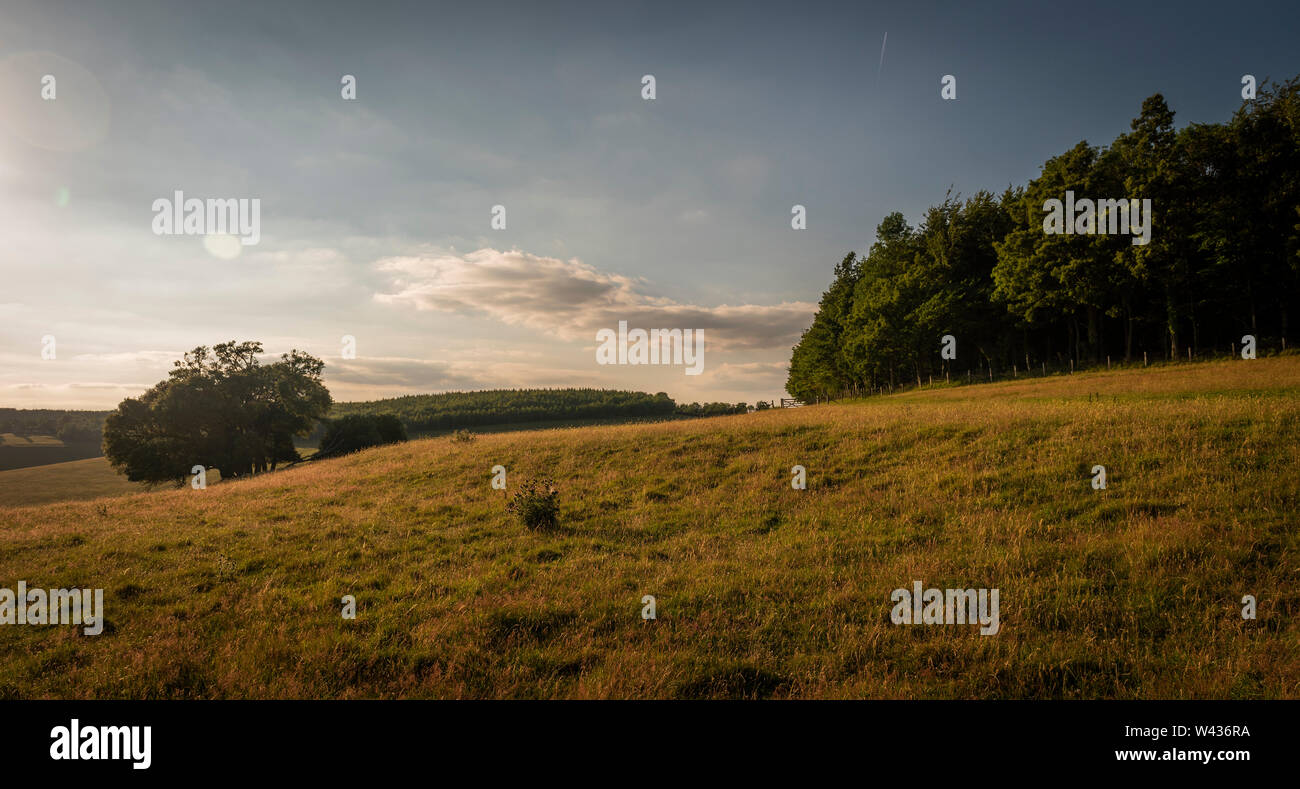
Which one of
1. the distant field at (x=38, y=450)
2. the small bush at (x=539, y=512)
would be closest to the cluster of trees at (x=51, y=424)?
the distant field at (x=38, y=450)

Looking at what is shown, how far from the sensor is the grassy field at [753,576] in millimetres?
6391

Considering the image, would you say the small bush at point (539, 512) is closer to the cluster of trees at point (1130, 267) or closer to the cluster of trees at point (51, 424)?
the cluster of trees at point (1130, 267)

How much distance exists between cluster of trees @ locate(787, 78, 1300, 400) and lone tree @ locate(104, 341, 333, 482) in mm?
68753

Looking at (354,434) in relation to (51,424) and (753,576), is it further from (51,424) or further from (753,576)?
(51,424)

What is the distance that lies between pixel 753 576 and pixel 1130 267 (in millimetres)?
56433

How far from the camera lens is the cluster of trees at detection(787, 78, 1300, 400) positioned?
1778 inches

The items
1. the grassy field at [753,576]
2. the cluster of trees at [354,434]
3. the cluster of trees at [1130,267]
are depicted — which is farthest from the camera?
the cluster of trees at [354,434]

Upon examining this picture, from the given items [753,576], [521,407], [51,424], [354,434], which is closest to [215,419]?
[354,434]

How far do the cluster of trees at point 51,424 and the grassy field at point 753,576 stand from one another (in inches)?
4613

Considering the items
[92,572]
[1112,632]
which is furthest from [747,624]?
[92,572]

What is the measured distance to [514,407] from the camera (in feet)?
444

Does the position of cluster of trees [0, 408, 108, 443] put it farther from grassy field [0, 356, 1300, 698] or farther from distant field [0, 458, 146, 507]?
grassy field [0, 356, 1300, 698]

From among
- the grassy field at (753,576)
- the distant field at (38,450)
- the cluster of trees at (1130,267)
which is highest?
the cluster of trees at (1130,267)
